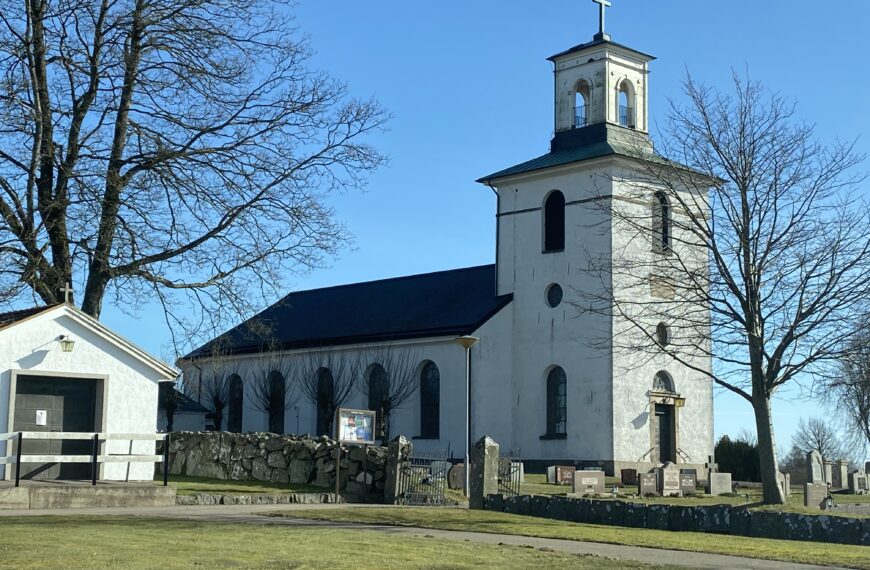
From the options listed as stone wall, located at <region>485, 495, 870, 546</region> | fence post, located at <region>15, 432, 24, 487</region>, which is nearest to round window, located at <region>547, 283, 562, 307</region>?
stone wall, located at <region>485, 495, 870, 546</region>

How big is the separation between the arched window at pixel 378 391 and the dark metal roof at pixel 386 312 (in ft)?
4.51

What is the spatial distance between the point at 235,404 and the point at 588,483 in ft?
91.1

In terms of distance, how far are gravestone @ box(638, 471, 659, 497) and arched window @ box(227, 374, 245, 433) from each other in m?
27.0

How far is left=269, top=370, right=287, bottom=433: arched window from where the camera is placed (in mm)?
54219

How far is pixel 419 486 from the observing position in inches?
1089

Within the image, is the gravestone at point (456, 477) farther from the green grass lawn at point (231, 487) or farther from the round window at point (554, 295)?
the round window at point (554, 295)

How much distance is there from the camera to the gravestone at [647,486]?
109 feet

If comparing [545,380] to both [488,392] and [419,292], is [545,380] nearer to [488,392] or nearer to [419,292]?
[488,392]

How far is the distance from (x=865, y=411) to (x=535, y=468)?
23.2 metres

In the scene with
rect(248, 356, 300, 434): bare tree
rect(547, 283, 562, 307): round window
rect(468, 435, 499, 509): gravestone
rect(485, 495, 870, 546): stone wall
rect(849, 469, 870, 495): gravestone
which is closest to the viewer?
rect(485, 495, 870, 546): stone wall

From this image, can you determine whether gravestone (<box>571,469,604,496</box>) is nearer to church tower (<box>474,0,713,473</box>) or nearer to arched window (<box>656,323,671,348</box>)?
church tower (<box>474,0,713,473</box>)

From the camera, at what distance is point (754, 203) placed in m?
28.2

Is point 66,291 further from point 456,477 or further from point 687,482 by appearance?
point 687,482

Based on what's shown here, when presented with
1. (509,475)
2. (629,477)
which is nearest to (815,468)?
(629,477)
